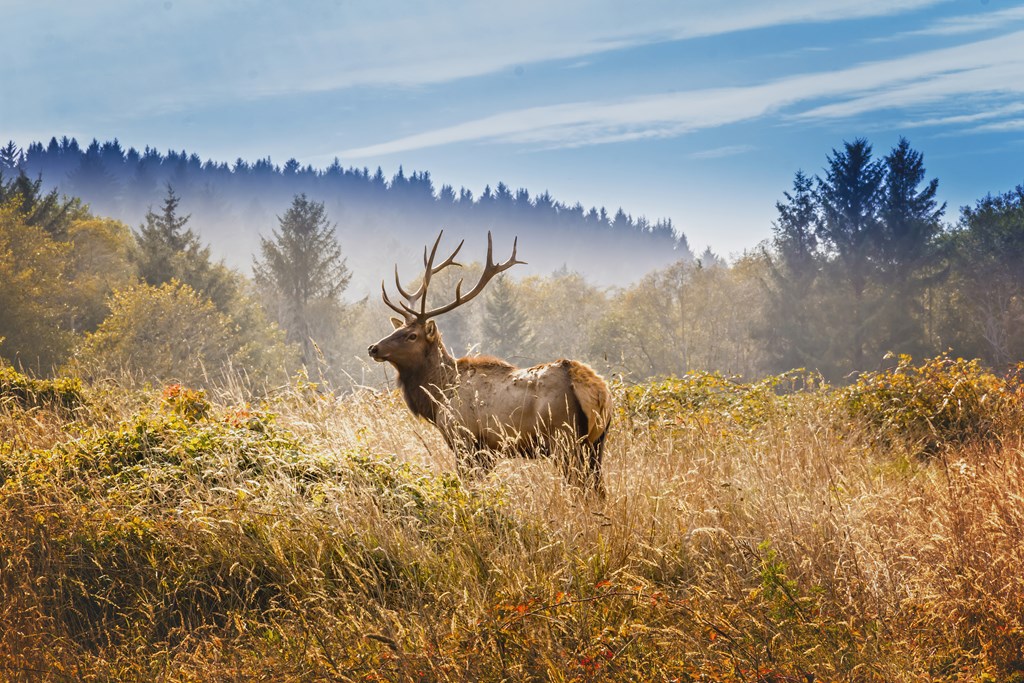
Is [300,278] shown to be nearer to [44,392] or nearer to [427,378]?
[44,392]

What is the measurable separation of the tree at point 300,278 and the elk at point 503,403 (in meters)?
51.9

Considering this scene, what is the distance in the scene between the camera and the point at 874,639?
416cm

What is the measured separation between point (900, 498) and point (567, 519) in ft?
7.64

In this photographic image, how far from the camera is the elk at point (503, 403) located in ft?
22.6

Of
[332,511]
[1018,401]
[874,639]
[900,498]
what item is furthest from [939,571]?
[1018,401]

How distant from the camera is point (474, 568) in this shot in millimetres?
4723

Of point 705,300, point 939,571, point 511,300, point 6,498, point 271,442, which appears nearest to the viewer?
point 939,571

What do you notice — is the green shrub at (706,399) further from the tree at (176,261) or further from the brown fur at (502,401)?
the tree at (176,261)

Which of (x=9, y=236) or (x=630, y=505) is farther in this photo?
(x=9, y=236)

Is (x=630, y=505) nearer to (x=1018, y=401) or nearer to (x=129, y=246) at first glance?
(x=1018, y=401)

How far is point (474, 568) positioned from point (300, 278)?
56.7 meters

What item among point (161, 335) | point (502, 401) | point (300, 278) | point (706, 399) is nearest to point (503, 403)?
point (502, 401)

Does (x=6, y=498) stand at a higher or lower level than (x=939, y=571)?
higher

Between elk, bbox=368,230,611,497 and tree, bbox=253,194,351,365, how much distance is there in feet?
170
